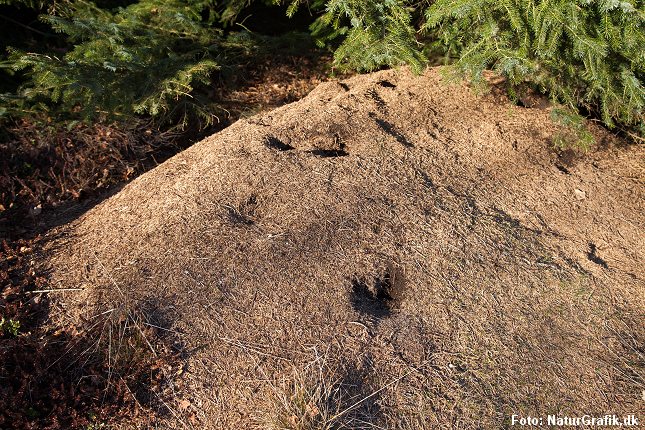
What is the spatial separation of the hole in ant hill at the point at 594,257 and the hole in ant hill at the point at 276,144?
7.55ft

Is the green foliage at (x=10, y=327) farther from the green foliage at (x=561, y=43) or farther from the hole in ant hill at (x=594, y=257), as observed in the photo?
the hole in ant hill at (x=594, y=257)

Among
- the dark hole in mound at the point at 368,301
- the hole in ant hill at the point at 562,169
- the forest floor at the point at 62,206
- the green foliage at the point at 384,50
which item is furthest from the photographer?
the hole in ant hill at the point at 562,169

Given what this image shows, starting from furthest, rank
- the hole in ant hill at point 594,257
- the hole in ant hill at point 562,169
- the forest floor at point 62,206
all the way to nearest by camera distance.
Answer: the hole in ant hill at point 562,169
the hole in ant hill at point 594,257
the forest floor at point 62,206

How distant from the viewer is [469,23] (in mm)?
4617

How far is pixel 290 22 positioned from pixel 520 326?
16.0ft

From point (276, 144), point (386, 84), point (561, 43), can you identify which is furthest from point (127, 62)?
point (561, 43)

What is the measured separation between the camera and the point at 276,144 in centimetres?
473

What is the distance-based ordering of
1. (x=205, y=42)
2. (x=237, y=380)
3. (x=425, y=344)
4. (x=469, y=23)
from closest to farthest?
(x=237, y=380)
(x=425, y=344)
(x=469, y=23)
(x=205, y=42)

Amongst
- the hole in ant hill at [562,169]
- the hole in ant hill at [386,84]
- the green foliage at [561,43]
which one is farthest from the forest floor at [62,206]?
the hole in ant hill at [562,169]

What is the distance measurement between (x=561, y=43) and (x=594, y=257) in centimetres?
158

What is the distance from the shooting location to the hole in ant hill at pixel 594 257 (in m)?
4.11

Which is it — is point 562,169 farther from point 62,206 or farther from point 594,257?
point 62,206

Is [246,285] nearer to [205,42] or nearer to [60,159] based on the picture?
[60,159]

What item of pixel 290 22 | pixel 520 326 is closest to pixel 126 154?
pixel 290 22
